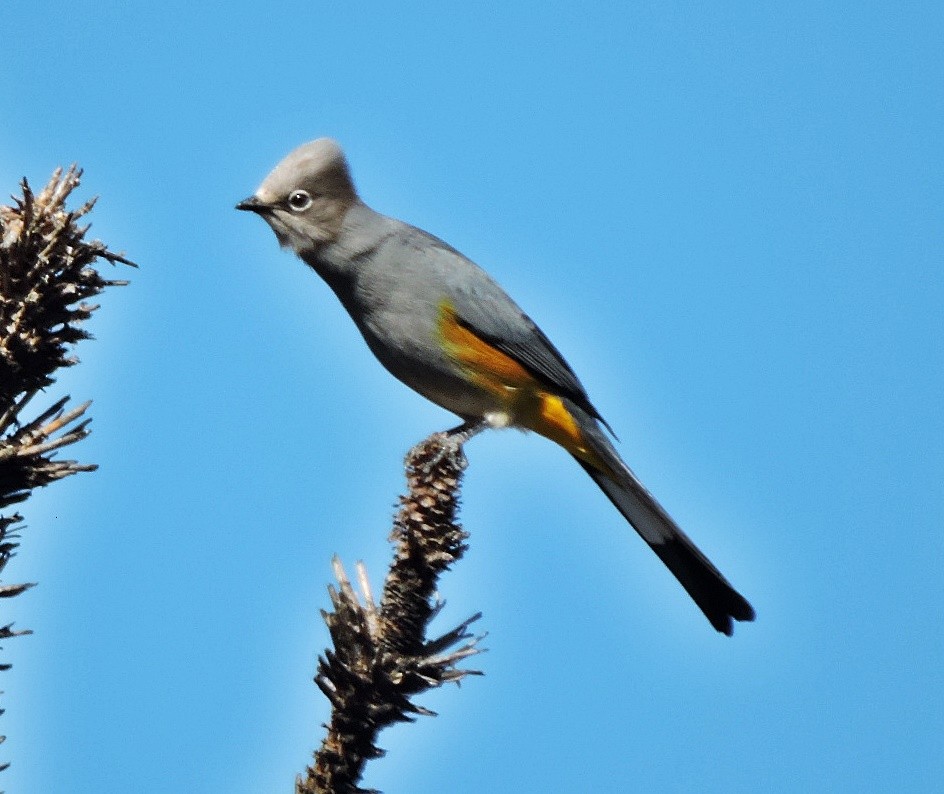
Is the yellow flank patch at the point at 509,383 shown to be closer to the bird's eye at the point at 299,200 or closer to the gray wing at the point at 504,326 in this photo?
the gray wing at the point at 504,326

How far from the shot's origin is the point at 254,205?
483cm

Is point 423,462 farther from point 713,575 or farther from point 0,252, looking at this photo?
point 713,575

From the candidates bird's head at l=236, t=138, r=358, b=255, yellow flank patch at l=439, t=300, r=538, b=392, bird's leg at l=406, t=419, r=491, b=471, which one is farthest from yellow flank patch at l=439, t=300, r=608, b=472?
bird's leg at l=406, t=419, r=491, b=471

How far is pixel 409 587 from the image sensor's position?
256 centimetres

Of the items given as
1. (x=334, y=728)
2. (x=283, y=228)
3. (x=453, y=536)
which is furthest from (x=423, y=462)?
(x=283, y=228)

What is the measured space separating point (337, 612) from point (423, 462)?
65cm

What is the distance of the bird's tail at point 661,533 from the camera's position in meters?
4.81

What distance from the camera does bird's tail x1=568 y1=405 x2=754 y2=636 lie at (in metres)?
4.81

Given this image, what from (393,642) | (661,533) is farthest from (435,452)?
(661,533)

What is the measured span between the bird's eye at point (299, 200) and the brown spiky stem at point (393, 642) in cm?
240

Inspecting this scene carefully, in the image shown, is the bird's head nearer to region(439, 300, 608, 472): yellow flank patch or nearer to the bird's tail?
region(439, 300, 608, 472): yellow flank patch

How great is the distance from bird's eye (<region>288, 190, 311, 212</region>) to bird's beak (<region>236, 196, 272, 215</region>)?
0.35 feet

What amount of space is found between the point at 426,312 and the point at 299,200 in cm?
75

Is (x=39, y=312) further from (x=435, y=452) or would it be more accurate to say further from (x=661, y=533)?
(x=661, y=533)
